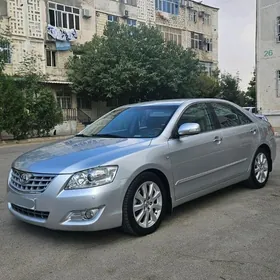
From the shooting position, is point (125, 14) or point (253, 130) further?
point (125, 14)

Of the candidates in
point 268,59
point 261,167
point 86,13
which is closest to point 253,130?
point 261,167

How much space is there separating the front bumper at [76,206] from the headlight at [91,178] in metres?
0.05

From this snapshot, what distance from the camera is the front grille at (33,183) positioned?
12.3 ft

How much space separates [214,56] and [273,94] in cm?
2087

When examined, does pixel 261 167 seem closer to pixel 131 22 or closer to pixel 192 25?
pixel 131 22

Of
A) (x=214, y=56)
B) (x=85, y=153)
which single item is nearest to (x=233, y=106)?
(x=85, y=153)

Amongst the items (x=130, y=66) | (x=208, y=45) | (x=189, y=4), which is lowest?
(x=130, y=66)

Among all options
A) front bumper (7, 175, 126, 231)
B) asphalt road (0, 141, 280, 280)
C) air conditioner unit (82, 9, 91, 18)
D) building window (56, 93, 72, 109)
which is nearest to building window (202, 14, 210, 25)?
air conditioner unit (82, 9, 91, 18)

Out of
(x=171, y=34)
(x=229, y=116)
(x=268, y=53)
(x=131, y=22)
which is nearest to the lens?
(x=229, y=116)

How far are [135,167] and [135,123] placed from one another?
1.17m

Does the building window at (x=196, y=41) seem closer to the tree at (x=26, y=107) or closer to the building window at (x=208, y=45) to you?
the building window at (x=208, y=45)

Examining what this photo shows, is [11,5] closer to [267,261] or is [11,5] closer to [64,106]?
[64,106]

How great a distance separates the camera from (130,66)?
86.6ft

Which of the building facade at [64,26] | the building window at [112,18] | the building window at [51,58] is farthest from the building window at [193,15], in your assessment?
the building window at [51,58]
